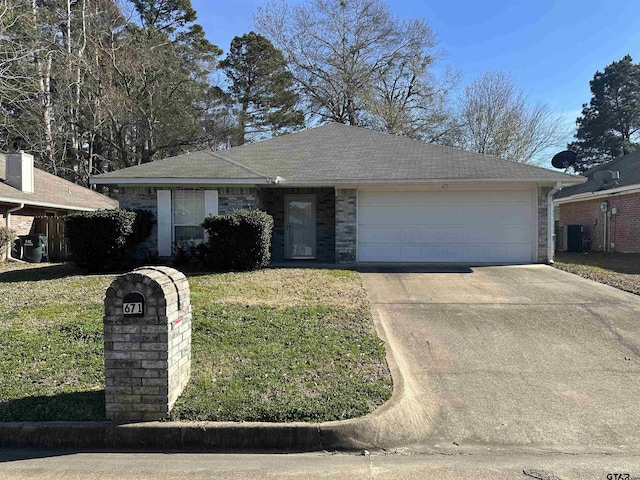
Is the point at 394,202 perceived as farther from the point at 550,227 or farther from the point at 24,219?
the point at 24,219

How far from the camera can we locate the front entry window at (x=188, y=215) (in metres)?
12.0

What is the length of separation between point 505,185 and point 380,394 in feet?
30.5

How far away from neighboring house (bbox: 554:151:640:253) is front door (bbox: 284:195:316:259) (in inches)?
371

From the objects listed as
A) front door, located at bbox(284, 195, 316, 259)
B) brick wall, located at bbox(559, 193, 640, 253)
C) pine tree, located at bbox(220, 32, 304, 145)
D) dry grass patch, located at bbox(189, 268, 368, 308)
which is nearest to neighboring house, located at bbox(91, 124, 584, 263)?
front door, located at bbox(284, 195, 316, 259)

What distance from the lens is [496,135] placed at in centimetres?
2730

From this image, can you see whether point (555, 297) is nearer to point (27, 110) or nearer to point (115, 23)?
point (27, 110)

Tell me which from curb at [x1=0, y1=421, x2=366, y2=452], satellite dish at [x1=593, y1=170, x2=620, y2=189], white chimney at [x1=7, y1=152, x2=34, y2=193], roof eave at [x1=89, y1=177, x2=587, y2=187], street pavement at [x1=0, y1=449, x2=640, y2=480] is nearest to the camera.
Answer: street pavement at [x1=0, y1=449, x2=640, y2=480]

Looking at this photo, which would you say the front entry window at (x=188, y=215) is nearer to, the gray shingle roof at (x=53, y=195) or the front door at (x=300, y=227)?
the front door at (x=300, y=227)

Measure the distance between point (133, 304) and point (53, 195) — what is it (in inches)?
636

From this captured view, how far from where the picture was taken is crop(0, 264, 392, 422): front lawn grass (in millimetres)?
3830

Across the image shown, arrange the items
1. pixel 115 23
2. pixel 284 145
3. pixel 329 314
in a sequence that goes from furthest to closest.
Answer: pixel 115 23 < pixel 284 145 < pixel 329 314

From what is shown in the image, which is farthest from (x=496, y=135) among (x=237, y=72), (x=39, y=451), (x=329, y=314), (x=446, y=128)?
(x=39, y=451)

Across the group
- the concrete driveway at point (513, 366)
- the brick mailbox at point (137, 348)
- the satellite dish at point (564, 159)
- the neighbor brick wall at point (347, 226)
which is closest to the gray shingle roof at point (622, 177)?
the satellite dish at point (564, 159)

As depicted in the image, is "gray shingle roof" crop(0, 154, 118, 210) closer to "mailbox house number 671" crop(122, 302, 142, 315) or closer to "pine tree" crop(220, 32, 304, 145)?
"pine tree" crop(220, 32, 304, 145)
